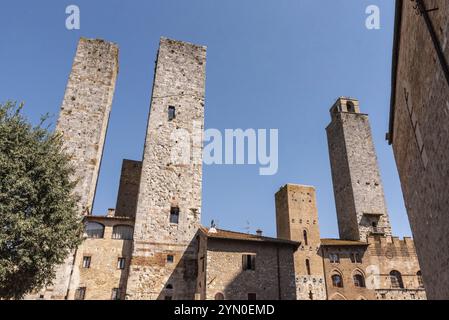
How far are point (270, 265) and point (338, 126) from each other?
2529cm

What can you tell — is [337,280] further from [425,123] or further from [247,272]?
[425,123]

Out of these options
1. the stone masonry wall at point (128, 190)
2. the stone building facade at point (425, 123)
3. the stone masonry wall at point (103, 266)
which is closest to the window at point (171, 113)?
the stone masonry wall at point (128, 190)

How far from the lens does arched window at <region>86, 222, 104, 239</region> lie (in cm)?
2089

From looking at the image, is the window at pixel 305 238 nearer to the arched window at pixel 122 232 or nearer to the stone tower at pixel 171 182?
the stone tower at pixel 171 182

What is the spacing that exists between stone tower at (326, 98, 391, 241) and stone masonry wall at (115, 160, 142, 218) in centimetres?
2271

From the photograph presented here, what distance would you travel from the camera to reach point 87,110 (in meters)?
24.6

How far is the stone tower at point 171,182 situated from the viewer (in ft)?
65.6

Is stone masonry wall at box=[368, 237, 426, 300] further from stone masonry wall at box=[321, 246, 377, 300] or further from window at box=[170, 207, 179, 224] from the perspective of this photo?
window at box=[170, 207, 179, 224]

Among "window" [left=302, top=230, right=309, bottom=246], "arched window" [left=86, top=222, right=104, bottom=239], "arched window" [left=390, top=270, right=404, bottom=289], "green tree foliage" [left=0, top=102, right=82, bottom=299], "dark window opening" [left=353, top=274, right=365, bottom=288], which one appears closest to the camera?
"green tree foliage" [left=0, top=102, right=82, bottom=299]

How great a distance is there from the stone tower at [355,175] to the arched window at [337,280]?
17.6ft

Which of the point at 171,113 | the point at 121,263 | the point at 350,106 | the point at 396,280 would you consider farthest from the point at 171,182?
the point at 350,106

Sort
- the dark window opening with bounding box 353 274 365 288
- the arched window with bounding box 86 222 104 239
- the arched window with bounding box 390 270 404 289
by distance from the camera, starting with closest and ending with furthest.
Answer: the arched window with bounding box 86 222 104 239, the dark window opening with bounding box 353 274 365 288, the arched window with bounding box 390 270 404 289

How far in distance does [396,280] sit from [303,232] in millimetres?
9879

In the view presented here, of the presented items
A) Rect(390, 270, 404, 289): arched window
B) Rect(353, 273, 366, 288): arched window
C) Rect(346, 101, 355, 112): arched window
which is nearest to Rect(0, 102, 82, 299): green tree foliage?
Rect(353, 273, 366, 288): arched window
